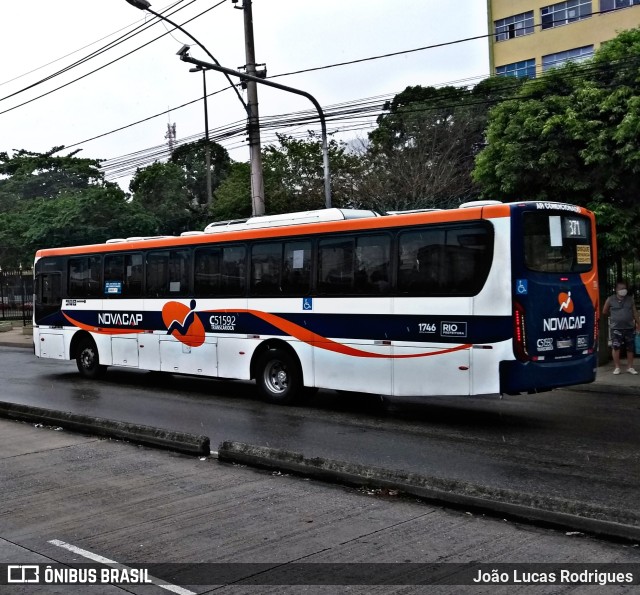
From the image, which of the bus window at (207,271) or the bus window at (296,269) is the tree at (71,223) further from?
the bus window at (296,269)

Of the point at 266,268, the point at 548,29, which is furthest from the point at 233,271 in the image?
the point at 548,29

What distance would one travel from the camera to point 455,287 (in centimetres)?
1093

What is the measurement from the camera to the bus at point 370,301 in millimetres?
10539

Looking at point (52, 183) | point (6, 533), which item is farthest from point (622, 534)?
point (52, 183)

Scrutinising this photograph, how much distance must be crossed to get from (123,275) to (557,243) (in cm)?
918

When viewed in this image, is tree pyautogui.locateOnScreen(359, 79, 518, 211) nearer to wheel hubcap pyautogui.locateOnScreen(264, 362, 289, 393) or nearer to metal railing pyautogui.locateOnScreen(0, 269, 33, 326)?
metal railing pyautogui.locateOnScreen(0, 269, 33, 326)

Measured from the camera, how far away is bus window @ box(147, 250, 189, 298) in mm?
15164

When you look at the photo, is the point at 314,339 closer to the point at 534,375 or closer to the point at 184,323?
the point at 184,323

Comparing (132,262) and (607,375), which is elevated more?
(132,262)

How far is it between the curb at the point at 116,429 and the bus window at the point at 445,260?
12.7 feet

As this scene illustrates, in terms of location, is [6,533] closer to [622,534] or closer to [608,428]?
[622,534]

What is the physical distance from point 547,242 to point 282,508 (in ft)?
18.7

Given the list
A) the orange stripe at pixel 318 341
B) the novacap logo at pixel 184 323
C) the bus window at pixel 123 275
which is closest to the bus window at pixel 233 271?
the orange stripe at pixel 318 341

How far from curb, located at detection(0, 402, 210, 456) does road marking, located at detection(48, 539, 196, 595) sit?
10.3 feet
